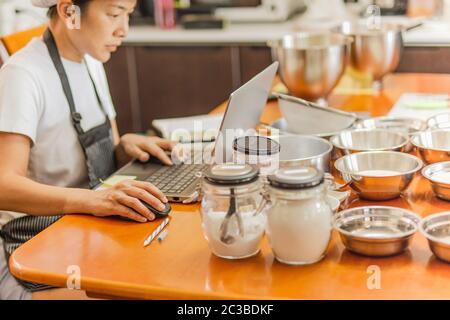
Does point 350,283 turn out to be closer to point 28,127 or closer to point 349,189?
point 349,189

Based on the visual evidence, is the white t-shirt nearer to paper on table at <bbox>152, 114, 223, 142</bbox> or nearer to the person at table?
the person at table

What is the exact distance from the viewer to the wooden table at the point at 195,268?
1.14 metres

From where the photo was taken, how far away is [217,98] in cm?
371

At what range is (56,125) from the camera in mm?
Result: 1901

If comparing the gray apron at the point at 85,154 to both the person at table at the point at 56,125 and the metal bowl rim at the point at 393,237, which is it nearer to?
the person at table at the point at 56,125

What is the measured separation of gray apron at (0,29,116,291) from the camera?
72.9 inches

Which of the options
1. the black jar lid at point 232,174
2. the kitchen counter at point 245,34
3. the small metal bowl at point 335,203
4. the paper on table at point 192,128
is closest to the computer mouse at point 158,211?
the black jar lid at point 232,174

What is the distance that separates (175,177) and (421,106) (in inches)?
35.8

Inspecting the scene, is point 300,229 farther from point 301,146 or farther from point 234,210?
point 301,146

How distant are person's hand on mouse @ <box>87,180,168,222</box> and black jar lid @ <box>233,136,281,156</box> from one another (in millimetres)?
198

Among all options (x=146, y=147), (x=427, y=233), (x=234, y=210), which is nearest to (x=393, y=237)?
(x=427, y=233)

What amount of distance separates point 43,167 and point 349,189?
0.85m
